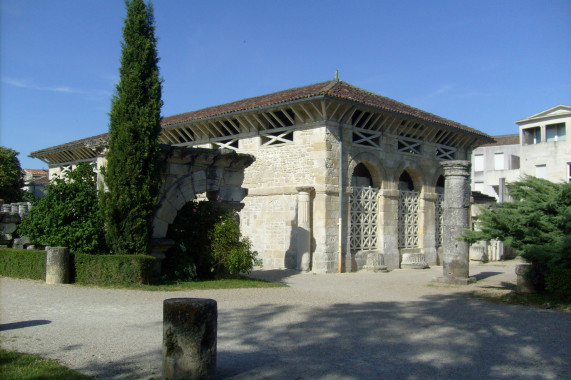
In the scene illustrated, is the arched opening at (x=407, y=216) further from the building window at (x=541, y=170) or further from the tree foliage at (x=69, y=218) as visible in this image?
the building window at (x=541, y=170)

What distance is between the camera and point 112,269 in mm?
10086

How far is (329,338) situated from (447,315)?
2.82 metres

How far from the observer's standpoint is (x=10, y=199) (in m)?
30.5

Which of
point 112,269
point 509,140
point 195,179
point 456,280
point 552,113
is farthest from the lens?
point 509,140

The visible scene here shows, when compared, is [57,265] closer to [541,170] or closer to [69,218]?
[69,218]

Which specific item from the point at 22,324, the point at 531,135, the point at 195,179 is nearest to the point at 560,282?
the point at 195,179

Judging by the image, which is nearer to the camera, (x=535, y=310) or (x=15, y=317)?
(x=15, y=317)

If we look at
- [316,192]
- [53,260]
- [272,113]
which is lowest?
[53,260]

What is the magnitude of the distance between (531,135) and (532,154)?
6.00 ft

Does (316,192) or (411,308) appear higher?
(316,192)

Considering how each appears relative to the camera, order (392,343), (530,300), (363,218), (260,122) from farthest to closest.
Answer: (260,122)
(363,218)
(530,300)
(392,343)

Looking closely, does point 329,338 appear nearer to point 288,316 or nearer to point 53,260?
point 288,316

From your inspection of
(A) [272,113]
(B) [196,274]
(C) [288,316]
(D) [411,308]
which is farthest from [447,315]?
(A) [272,113]

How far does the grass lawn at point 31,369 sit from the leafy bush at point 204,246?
21.1ft
